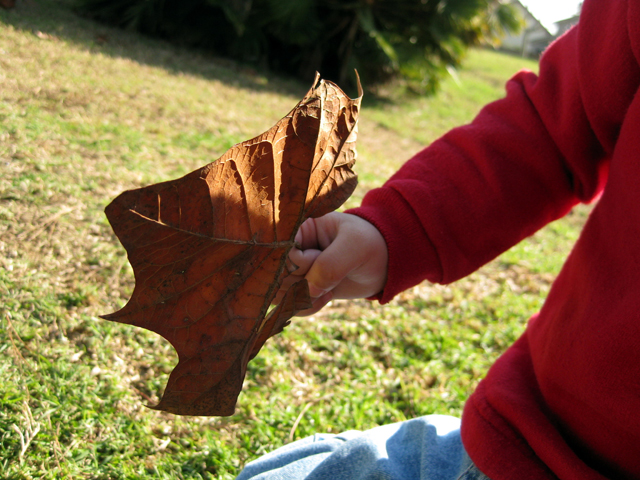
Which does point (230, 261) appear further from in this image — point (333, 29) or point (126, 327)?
point (333, 29)

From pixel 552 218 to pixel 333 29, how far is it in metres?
6.36

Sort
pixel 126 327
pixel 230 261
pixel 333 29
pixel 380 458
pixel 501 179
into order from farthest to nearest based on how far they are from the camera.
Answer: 1. pixel 333 29
2. pixel 126 327
3. pixel 501 179
4. pixel 380 458
5. pixel 230 261

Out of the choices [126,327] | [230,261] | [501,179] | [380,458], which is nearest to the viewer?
[230,261]

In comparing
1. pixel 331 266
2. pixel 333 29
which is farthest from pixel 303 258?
pixel 333 29

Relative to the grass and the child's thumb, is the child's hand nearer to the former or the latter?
the child's thumb

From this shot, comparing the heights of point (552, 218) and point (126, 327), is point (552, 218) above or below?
above

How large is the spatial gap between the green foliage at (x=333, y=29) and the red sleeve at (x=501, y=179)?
559 cm

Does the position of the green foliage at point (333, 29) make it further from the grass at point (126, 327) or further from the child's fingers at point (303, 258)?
the child's fingers at point (303, 258)

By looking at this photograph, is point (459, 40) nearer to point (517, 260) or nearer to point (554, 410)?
point (517, 260)

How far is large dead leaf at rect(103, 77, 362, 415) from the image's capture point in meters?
0.83

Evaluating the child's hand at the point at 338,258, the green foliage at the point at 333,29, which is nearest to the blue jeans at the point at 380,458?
the child's hand at the point at 338,258

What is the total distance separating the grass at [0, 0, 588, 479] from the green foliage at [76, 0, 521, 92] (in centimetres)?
263

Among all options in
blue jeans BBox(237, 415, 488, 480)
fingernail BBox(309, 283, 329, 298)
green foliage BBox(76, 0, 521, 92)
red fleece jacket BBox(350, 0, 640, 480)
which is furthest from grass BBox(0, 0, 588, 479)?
green foliage BBox(76, 0, 521, 92)

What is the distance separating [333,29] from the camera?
698cm
